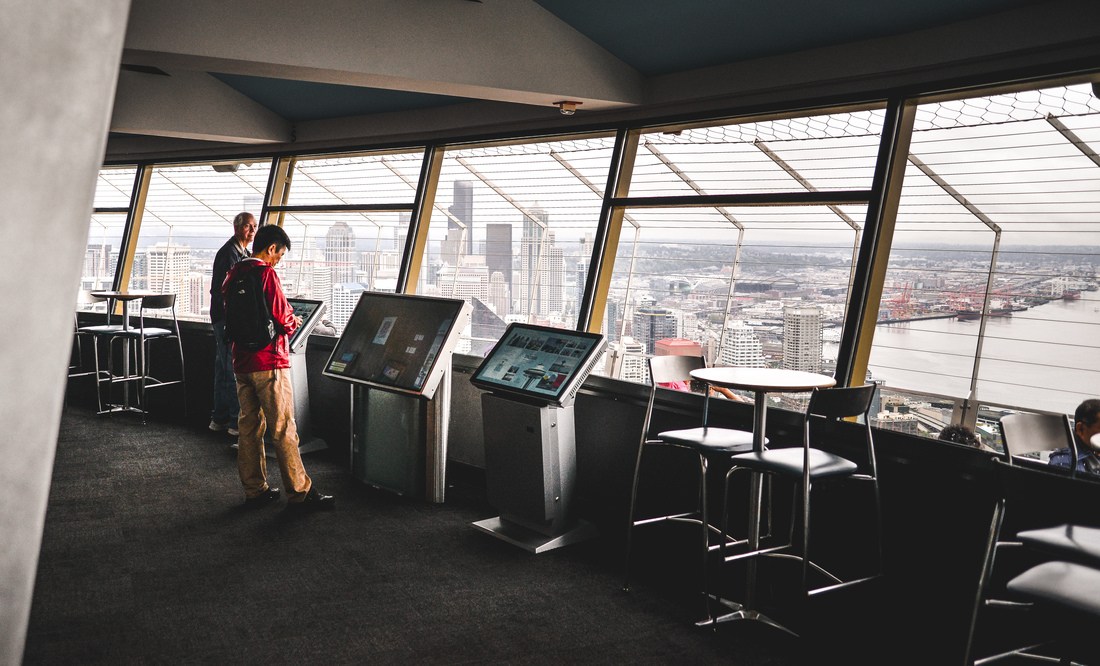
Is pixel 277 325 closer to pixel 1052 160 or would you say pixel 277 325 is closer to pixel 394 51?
pixel 394 51

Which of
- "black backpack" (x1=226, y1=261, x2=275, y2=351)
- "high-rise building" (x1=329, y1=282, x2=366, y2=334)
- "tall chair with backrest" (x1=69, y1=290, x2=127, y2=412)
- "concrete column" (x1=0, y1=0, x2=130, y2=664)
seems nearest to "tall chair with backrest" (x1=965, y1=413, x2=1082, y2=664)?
"concrete column" (x1=0, y1=0, x2=130, y2=664)

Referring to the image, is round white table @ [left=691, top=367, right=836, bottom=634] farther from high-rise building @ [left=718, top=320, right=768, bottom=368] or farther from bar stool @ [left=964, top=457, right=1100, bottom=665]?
high-rise building @ [left=718, top=320, right=768, bottom=368]

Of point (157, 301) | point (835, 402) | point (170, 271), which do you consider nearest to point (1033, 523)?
point (835, 402)

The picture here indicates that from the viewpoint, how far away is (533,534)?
439cm

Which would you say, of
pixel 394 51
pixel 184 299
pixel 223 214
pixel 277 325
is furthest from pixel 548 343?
pixel 184 299

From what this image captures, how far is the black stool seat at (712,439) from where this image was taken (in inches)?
139

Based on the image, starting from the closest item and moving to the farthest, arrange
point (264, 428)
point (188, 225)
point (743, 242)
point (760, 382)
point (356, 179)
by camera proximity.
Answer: point (760, 382)
point (743, 242)
point (264, 428)
point (356, 179)
point (188, 225)

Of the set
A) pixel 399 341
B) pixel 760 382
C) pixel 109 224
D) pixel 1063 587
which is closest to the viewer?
pixel 1063 587

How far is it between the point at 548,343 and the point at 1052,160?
256 cm

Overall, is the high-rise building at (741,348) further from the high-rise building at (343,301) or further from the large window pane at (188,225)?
the large window pane at (188,225)

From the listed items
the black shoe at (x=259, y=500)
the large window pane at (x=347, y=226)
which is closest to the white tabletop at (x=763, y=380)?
the black shoe at (x=259, y=500)

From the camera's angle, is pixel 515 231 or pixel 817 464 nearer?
pixel 817 464

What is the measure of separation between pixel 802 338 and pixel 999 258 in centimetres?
101

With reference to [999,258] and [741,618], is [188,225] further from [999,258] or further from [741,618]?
[999,258]
